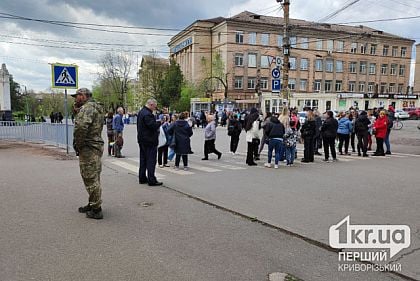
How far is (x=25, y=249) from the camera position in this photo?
4438 millimetres

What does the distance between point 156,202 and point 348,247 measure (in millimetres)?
3566

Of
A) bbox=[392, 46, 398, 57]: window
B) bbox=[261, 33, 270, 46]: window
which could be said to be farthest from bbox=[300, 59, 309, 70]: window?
bbox=[392, 46, 398, 57]: window

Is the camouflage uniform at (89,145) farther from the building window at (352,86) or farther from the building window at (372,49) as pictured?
the building window at (372,49)

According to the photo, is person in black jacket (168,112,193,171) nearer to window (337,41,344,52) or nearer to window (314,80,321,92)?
window (314,80,321,92)

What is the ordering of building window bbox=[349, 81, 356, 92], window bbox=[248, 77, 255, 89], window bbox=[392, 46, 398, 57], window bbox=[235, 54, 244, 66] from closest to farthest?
window bbox=[235, 54, 244, 66], window bbox=[248, 77, 255, 89], building window bbox=[349, 81, 356, 92], window bbox=[392, 46, 398, 57]

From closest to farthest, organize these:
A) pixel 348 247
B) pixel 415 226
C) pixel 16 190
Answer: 1. pixel 348 247
2. pixel 415 226
3. pixel 16 190

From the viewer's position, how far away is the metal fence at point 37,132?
51.4 feet

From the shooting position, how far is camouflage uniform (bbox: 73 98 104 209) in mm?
5680

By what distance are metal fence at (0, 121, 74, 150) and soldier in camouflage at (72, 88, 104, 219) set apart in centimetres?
961

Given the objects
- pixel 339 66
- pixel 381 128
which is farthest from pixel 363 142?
pixel 339 66

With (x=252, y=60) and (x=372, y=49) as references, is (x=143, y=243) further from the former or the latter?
(x=372, y=49)

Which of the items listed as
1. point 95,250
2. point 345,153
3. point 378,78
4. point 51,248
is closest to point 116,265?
point 95,250

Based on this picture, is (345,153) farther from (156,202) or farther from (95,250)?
(95,250)

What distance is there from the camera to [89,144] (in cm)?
578
